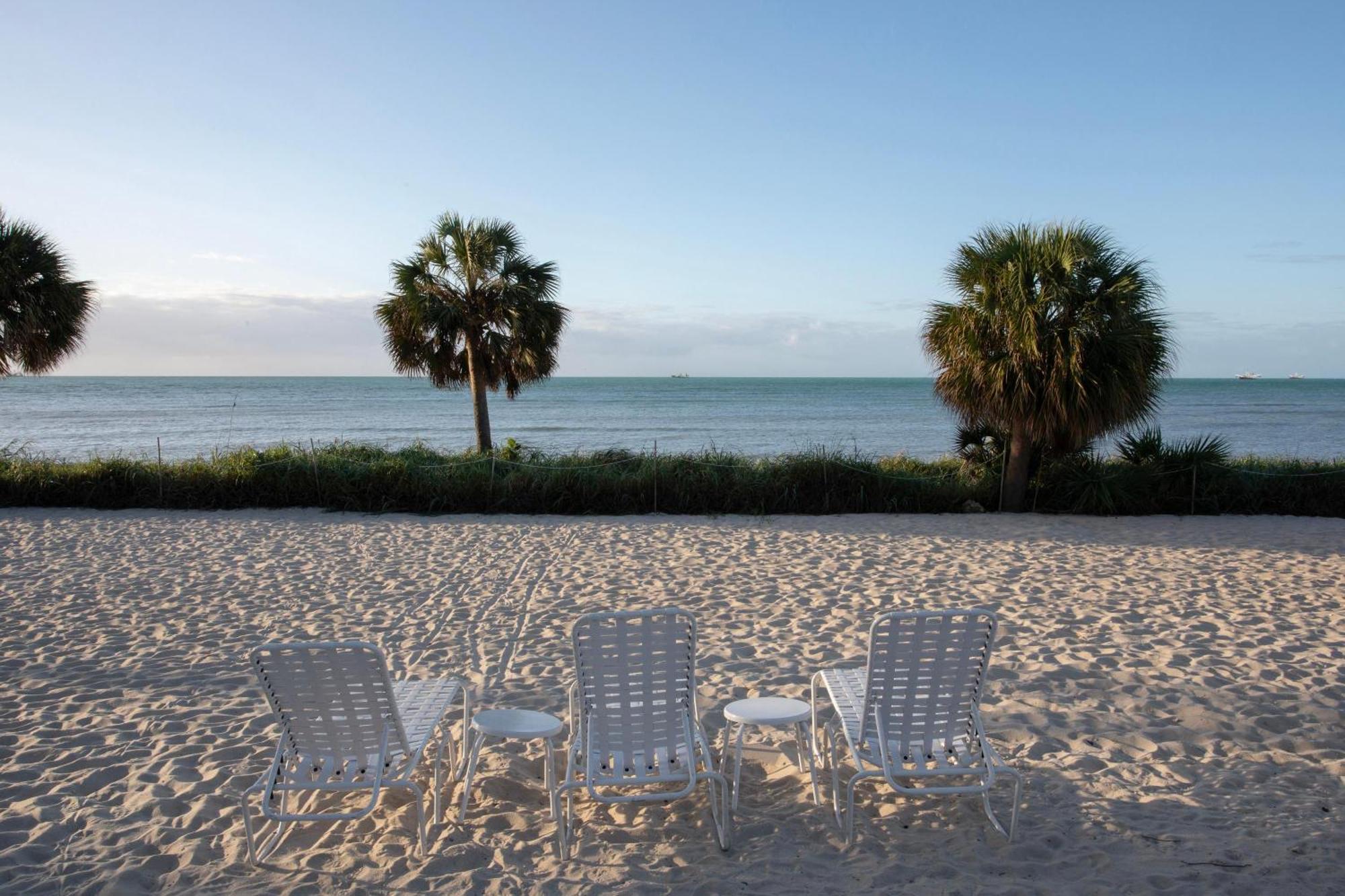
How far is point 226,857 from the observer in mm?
3422

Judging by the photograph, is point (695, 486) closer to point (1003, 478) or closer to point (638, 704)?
point (1003, 478)

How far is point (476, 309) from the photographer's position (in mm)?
15648

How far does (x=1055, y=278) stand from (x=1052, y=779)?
8.81m

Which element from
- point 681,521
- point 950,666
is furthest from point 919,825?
point 681,521

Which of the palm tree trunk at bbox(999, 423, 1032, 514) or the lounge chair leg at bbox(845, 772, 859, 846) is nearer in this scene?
the lounge chair leg at bbox(845, 772, 859, 846)

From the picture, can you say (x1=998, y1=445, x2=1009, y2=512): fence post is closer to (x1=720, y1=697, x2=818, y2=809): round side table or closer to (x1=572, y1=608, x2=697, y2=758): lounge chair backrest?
(x1=720, y1=697, x2=818, y2=809): round side table

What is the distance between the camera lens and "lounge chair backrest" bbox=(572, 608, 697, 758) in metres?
3.52

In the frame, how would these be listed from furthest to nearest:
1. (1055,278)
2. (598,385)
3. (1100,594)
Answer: (598,385) → (1055,278) → (1100,594)

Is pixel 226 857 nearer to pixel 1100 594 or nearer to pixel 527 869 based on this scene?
pixel 527 869

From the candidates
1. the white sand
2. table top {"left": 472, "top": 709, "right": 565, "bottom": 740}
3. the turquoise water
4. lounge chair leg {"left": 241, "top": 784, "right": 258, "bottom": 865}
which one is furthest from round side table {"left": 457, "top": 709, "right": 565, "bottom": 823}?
the turquoise water

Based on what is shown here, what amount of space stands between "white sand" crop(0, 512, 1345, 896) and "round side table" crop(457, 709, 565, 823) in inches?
5.0

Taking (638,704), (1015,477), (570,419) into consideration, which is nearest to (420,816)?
(638,704)

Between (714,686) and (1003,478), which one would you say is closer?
(714,686)

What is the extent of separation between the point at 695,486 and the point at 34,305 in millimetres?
10943
